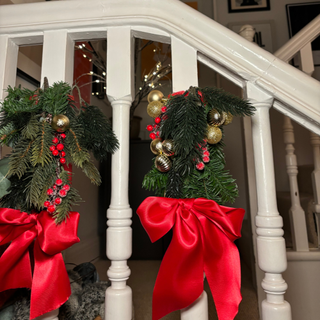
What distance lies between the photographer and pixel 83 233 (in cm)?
158

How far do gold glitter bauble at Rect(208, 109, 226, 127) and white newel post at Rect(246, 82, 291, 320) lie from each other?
2.9 inches

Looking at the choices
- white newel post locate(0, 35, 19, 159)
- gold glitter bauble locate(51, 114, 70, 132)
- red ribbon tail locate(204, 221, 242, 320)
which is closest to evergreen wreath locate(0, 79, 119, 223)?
gold glitter bauble locate(51, 114, 70, 132)

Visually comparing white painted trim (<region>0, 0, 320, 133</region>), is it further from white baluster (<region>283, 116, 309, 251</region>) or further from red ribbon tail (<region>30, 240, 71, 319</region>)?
white baluster (<region>283, 116, 309, 251</region>)

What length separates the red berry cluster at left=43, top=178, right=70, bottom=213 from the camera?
1.30 ft

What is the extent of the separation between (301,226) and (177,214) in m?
1.01

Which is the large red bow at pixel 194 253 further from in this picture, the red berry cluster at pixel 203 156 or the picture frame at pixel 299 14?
the picture frame at pixel 299 14

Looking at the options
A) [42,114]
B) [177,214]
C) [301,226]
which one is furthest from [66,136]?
[301,226]

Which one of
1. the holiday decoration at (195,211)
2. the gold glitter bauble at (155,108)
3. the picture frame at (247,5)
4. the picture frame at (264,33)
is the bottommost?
the holiday decoration at (195,211)

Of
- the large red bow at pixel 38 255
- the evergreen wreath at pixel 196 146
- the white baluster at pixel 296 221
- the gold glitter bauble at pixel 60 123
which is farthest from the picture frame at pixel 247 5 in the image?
the large red bow at pixel 38 255

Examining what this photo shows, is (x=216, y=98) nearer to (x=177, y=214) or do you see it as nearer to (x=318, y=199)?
(x=177, y=214)

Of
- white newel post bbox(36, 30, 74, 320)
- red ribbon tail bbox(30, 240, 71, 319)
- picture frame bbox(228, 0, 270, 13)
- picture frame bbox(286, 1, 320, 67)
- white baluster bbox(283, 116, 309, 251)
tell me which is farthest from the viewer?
picture frame bbox(228, 0, 270, 13)

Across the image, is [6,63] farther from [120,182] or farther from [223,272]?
[223,272]

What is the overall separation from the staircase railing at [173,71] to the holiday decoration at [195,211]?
6cm

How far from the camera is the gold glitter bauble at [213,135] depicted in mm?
425
